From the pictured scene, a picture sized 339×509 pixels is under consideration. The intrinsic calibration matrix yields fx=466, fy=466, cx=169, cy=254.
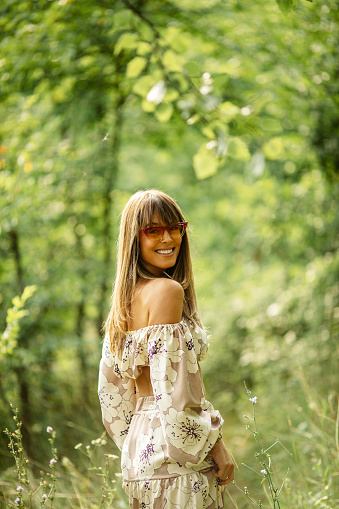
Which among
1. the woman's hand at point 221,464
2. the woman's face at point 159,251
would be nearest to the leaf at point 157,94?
the woman's face at point 159,251

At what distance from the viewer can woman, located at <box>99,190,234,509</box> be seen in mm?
1601

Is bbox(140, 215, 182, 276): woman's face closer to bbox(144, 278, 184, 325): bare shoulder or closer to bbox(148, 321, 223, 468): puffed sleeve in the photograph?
bbox(144, 278, 184, 325): bare shoulder

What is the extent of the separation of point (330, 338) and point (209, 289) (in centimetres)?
424

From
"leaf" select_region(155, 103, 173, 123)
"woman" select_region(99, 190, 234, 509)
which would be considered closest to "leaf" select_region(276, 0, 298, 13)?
"leaf" select_region(155, 103, 173, 123)

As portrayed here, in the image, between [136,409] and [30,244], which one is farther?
[30,244]

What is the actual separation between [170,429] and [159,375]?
0.18 metres

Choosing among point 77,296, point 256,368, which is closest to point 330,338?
point 256,368

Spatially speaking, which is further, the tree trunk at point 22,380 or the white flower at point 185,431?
the tree trunk at point 22,380

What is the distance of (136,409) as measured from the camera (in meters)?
1.81

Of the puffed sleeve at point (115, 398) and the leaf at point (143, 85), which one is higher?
the leaf at point (143, 85)

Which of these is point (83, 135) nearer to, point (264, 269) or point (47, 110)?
point (47, 110)

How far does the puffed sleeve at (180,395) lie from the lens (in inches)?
62.2

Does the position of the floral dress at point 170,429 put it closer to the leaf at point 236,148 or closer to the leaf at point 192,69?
the leaf at point 236,148

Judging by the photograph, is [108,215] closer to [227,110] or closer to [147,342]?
[227,110]
